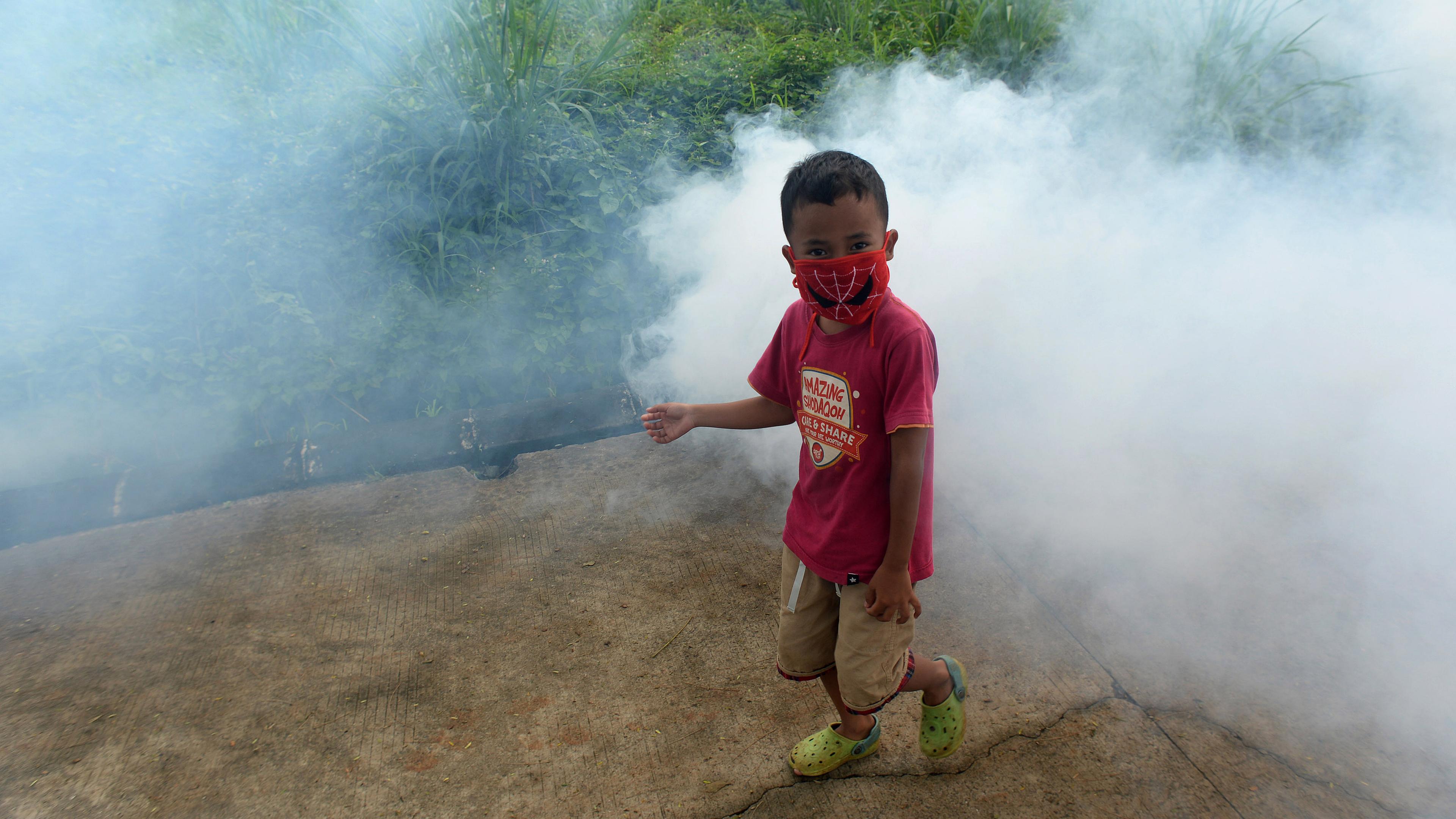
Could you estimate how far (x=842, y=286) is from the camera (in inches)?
53.7

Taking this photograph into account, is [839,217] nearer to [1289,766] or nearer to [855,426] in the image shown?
[855,426]

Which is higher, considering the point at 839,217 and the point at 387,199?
the point at 387,199

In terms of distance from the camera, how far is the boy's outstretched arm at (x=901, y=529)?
4.37 ft

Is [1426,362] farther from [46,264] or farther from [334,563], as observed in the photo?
[46,264]

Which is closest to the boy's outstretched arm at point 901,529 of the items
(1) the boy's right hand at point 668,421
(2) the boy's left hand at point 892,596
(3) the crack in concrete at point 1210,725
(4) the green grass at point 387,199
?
(2) the boy's left hand at point 892,596

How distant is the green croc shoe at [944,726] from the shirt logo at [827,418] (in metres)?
0.57

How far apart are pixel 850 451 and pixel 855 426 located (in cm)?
5

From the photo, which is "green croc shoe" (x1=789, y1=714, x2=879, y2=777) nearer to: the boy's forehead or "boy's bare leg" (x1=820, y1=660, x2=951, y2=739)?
"boy's bare leg" (x1=820, y1=660, x2=951, y2=739)

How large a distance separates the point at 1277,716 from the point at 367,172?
3549mm

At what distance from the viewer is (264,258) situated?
125 inches

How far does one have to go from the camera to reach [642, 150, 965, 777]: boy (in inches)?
52.7

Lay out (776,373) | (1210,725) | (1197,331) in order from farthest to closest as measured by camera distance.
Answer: (1197,331), (1210,725), (776,373)

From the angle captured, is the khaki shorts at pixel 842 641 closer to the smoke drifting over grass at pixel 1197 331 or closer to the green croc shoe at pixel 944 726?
the green croc shoe at pixel 944 726

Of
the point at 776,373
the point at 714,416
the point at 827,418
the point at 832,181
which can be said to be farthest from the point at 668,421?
the point at 832,181
